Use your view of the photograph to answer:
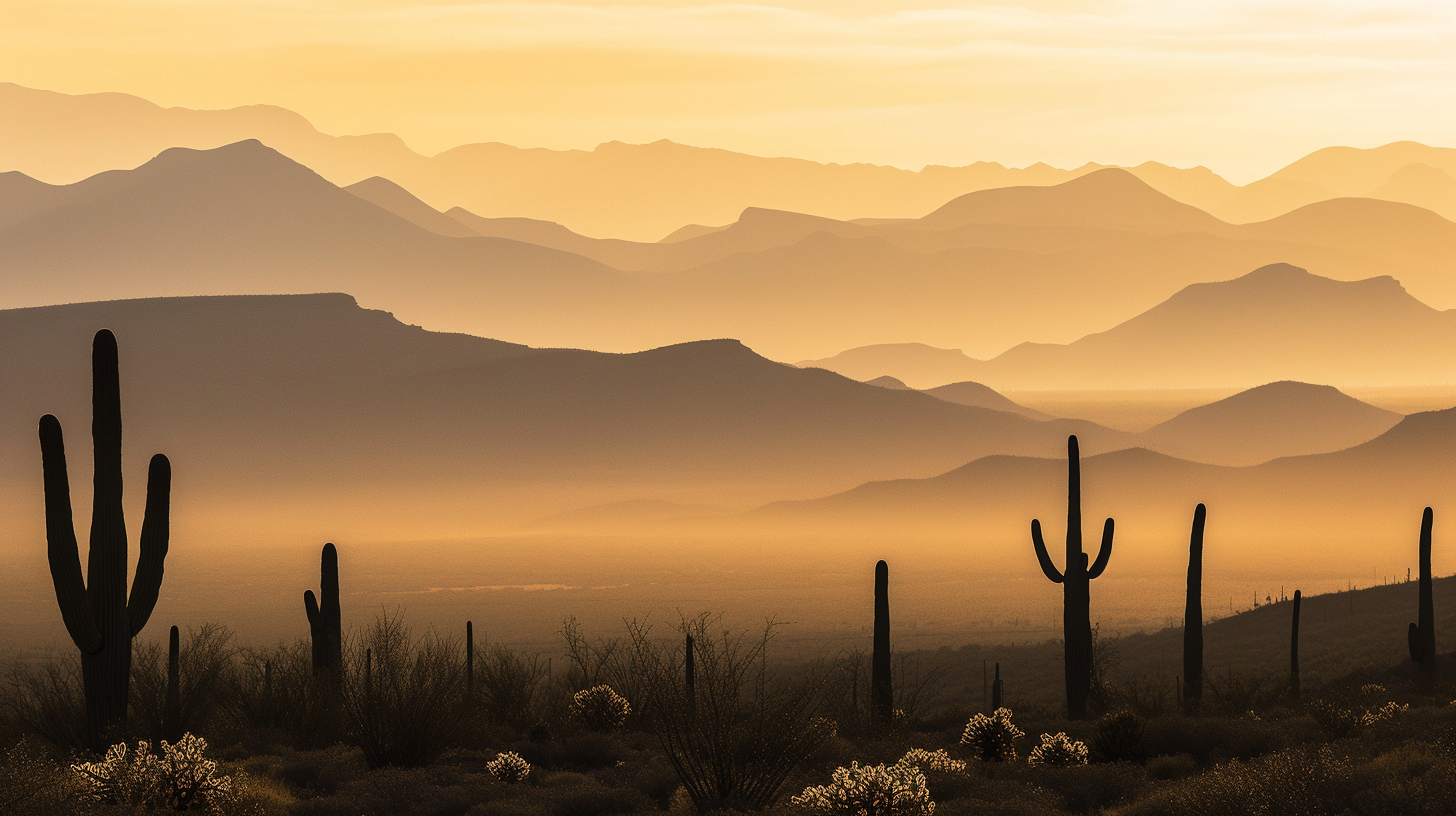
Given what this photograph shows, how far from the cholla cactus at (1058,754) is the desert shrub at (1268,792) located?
3829 millimetres

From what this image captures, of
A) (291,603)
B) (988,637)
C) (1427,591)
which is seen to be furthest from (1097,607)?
(1427,591)

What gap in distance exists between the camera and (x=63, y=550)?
1805 cm

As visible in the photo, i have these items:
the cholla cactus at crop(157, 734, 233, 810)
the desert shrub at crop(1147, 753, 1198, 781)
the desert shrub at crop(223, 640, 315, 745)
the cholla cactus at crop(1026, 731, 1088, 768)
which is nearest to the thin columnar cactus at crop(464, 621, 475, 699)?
the desert shrub at crop(223, 640, 315, 745)

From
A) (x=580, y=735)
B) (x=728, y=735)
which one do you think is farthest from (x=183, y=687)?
(x=728, y=735)

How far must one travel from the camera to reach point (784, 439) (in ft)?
655

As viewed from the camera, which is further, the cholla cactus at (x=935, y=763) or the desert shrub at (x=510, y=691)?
the desert shrub at (x=510, y=691)

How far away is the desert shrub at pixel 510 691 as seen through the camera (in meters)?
24.5

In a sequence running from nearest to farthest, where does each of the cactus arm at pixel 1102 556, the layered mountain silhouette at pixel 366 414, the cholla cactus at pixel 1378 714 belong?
1. the cholla cactus at pixel 1378 714
2. the cactus arm at pixel 1102 556
3. the layered mountain silhouette at pixel 366 414

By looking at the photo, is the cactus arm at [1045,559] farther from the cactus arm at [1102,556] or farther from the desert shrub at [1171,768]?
the desert shrub at [1171,768]

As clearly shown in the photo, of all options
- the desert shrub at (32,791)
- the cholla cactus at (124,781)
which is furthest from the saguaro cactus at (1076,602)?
the desert shrub at (32,791)

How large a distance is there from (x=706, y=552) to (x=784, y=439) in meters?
42.6

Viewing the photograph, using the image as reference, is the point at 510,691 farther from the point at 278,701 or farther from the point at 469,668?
the point at 278,701

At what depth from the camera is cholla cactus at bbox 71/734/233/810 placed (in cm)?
1588

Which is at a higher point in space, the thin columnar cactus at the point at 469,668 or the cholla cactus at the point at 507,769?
the thin columnar cactus at the point at 469,668
